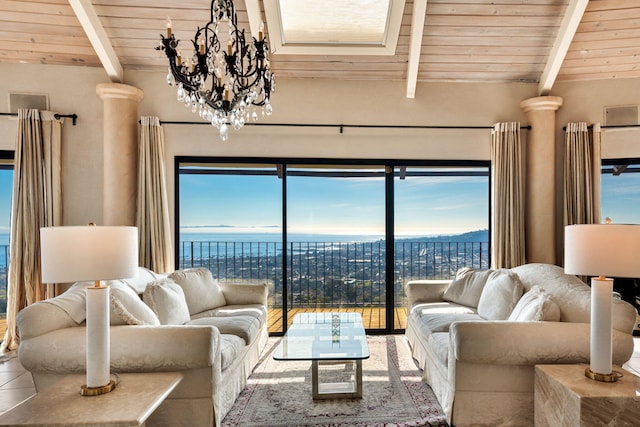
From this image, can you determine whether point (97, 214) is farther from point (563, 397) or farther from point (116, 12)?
point (563, 397)

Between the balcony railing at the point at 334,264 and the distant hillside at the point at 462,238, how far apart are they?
0.06 meters

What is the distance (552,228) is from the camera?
4438 millimetres

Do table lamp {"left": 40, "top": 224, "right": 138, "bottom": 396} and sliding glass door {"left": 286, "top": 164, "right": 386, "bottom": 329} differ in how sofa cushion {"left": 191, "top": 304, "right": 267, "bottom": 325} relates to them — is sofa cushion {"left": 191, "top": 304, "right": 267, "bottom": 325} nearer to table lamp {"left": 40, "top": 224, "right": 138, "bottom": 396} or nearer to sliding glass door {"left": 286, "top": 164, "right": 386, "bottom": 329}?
sliding glass door {"left": 286, "top": 164, "right": 386, "bottom": 329}

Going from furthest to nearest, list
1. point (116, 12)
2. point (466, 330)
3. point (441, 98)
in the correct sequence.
→ 1. point (441, 98)
2. point (116, 12)
3. point (466, 330)

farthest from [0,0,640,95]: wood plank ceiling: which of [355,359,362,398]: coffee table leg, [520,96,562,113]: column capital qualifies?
[355,359,362,398]: coffee table leg

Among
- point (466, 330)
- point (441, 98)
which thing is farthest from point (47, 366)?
point (441, 98)

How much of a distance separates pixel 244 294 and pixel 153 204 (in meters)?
1.37

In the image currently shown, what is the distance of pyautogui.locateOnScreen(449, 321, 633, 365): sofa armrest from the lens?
7.89ft

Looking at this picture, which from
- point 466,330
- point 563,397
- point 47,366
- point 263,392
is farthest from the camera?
point 263,392

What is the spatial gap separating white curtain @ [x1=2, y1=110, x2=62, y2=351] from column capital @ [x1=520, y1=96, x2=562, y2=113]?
5120 mm

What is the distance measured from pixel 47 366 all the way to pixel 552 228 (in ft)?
15.3

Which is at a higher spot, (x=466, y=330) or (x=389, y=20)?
(x=389, y=20)

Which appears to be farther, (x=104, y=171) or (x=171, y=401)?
(x=104, y=171)

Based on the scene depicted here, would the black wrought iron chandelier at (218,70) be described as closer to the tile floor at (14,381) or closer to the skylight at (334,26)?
the skylight at (334,26)
